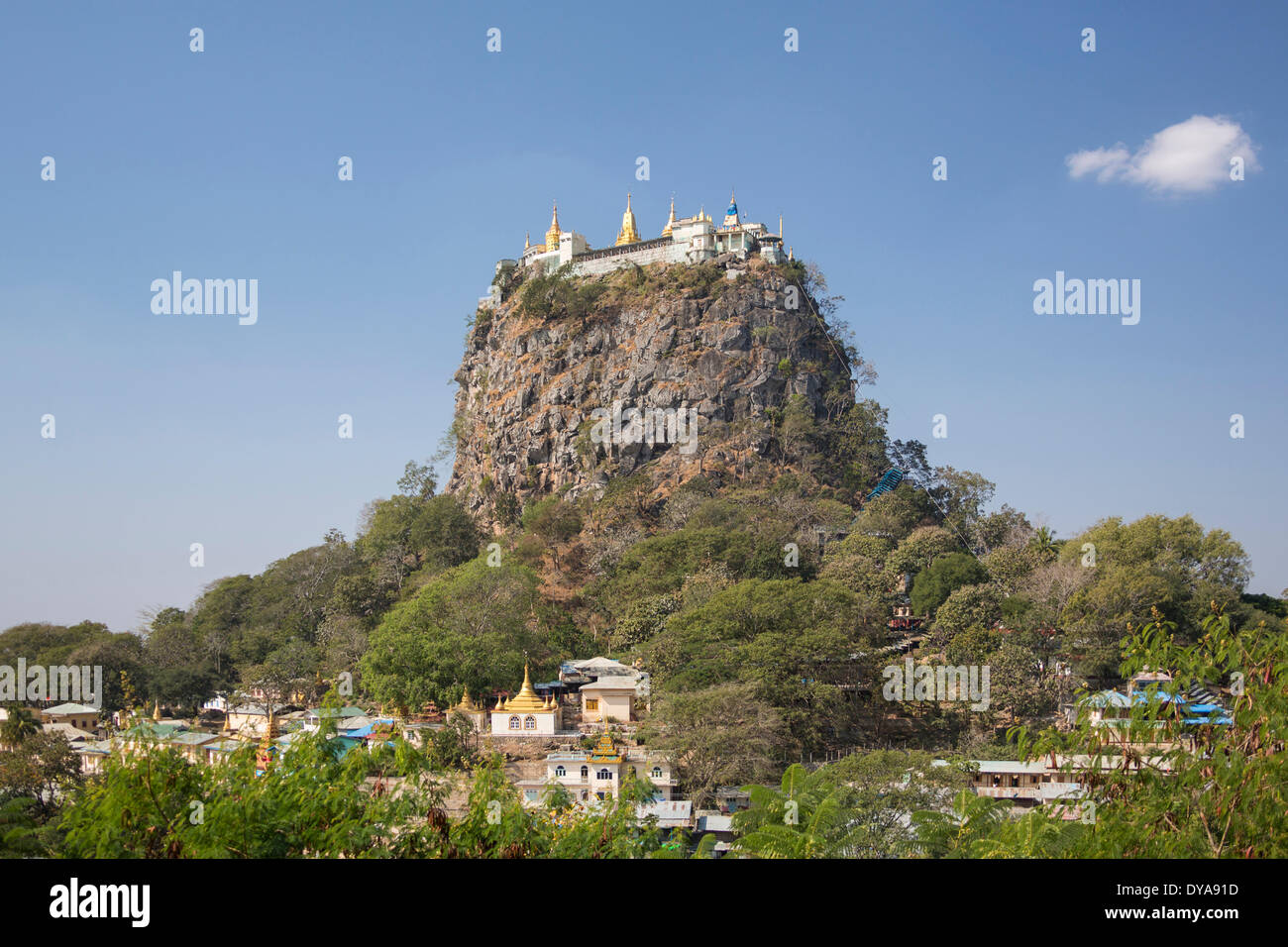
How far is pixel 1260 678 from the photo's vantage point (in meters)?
6.45

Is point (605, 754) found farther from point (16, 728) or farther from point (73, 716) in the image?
point (73, 716)

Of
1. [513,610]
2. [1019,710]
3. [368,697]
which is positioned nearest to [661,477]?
[513,610]

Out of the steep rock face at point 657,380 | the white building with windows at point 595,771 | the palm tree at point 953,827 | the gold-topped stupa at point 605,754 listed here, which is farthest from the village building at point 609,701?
the steep rock face at point 657,380

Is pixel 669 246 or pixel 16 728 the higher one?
pixel 669 246

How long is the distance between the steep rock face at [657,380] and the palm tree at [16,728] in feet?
100

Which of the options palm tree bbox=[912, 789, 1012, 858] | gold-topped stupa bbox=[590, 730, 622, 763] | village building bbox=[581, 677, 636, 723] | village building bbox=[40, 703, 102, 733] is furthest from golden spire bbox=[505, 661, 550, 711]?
palm tree bbox=[912, 789, 1012, 858]

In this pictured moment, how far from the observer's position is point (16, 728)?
2330 centimetres

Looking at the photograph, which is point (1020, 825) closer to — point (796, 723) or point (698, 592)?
point (796, 723)

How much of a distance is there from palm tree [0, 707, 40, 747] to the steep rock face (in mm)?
30609

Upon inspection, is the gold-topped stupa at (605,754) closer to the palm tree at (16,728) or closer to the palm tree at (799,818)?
the palm tree at (799,818)

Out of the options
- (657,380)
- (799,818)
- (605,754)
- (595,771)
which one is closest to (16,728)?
(595,771)

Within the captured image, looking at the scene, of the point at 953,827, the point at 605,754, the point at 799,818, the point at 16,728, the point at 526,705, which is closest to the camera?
the point at 953,827

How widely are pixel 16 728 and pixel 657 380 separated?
36084 millimetres
